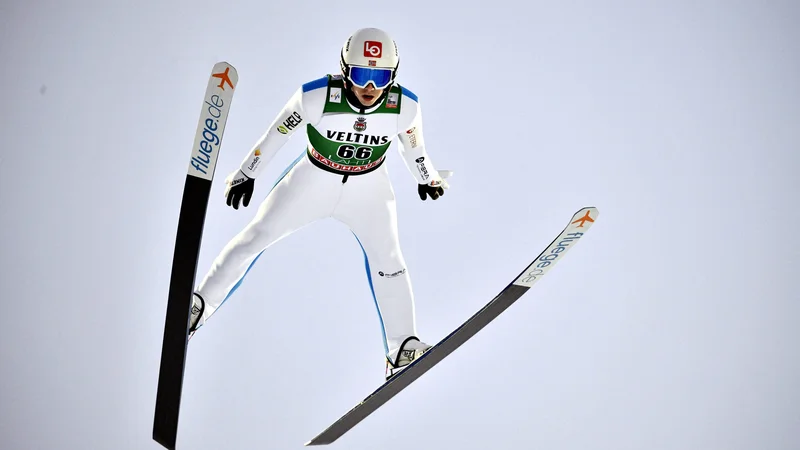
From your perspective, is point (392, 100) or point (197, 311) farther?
point (197, 311)

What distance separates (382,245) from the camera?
318 cm

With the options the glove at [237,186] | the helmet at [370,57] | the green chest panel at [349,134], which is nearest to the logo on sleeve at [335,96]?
the green chest panel at [349,134]

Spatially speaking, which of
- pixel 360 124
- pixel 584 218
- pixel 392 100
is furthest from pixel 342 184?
pixel 584 218

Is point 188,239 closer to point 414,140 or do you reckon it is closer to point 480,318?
point 414,140

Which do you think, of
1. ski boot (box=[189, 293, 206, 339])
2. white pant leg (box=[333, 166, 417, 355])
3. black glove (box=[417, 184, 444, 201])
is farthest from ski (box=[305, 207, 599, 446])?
ski boot (box=[189, 293, 206, 339])

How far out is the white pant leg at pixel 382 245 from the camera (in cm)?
Result: 314

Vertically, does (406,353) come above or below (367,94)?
below

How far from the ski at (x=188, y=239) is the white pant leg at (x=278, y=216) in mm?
350

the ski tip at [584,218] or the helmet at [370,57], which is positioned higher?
the helmet at [370,57]

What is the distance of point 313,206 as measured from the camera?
3109 millimetres

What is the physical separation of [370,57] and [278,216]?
72cm

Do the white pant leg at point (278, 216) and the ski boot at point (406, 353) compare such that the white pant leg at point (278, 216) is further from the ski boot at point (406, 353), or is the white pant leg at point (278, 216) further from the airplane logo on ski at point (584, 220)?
the airplane logo on ski at point (584, 220)

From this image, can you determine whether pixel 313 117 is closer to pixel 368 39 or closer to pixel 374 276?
pixel 368 39

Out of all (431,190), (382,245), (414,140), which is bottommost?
(382,245)
